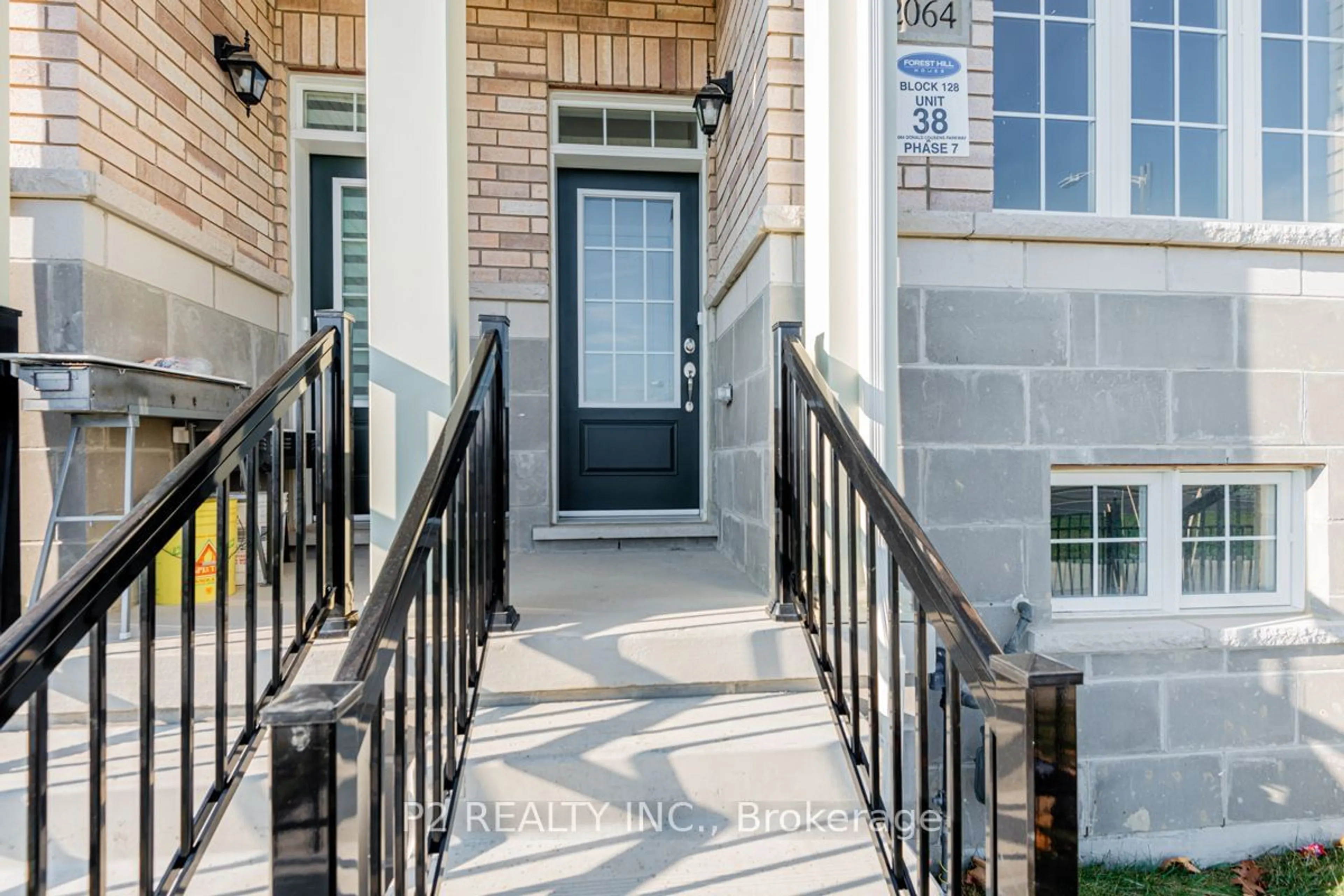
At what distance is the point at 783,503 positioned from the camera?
205 centimetres

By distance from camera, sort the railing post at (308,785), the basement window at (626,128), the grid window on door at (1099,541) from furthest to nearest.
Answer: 1. the basement window at (626,128)
2. the grid window on door at (1099,541)
3. the railing post at (308,785)

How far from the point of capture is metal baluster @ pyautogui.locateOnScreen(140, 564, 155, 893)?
3.90ft

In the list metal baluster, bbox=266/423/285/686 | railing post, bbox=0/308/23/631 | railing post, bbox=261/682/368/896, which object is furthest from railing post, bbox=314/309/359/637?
railing post, bbox=261/682/368/896

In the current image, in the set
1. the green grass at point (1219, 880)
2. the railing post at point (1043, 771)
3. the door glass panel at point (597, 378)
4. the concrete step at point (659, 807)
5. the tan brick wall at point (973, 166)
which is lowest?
the green grass at point (1219, 880)

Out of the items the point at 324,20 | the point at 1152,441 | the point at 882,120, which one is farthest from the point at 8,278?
the point at 1152,441

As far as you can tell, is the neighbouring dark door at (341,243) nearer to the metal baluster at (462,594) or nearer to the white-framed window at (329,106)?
the white-framed window at (329,106)

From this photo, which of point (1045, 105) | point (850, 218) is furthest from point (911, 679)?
point (1045, 105)

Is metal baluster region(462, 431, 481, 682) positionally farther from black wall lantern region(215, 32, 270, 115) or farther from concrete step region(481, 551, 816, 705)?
black wall lantern region(215, 32, 270, 115)

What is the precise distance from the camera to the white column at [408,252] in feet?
6.28

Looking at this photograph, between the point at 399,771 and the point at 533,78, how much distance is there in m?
3.28

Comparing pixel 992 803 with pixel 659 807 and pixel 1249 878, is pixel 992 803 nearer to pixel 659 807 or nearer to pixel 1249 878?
pixel 659 807

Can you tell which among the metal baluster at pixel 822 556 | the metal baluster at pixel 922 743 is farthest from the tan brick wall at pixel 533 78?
the metal baluster at pixel 922 743

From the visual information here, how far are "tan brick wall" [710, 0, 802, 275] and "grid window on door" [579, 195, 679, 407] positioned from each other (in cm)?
68

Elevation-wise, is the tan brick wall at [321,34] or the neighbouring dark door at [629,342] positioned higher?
the tan brick wall at [321,34]
